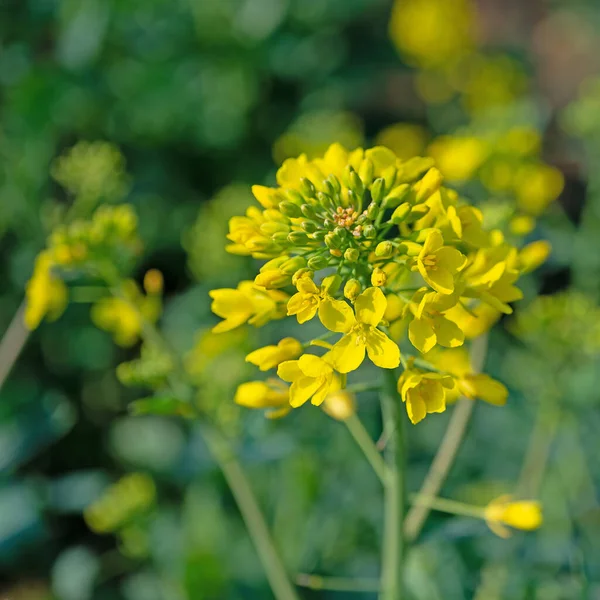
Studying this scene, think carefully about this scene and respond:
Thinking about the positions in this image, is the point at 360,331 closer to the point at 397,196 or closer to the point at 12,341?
the point at 397,196

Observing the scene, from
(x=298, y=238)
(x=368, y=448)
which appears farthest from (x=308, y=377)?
(x=368, y=448)

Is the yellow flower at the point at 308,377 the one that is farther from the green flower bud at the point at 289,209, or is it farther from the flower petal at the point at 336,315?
the green flower bud at the point at 289,209

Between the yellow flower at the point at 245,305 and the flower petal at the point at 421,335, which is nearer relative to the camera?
the flower petal at the point at 421,335

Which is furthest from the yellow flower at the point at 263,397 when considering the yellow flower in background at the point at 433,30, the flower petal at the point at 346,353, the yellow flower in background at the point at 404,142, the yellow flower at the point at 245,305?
the yellow flower in background at the point at 433,30

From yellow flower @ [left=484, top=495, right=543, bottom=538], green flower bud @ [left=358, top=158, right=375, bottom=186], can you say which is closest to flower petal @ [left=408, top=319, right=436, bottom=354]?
green flower bud @ [left=358, top=158, right=375, bottom=186]

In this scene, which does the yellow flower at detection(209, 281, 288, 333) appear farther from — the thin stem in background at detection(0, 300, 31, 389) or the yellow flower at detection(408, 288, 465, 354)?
the thin stem in background at detection(0, 300, 31, 389)

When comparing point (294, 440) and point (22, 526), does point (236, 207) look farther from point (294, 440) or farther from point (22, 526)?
point (22, 526)
